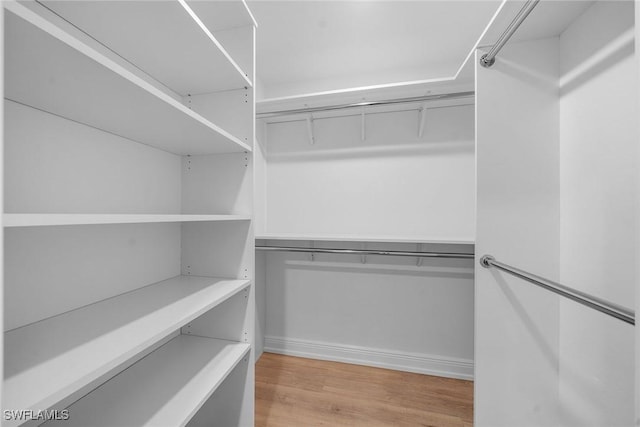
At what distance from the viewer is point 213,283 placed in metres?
1.05

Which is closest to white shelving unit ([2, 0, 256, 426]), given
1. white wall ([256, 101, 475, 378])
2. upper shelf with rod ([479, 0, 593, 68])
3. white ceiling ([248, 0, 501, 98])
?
white ceiling ([248, 0, 501, 98])

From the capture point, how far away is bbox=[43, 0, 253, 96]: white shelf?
0.67 m

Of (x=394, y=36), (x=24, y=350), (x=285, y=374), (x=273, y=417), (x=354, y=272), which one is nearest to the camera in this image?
(x=24, y=350)

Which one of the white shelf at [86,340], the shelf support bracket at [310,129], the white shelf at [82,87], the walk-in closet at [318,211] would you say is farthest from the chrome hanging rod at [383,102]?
the white shelf at [86,340]

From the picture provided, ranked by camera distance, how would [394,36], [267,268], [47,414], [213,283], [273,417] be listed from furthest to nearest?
[267,268], [394,36], [273,417], [213,283], [47,414]

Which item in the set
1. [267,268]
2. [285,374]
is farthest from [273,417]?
[267,268]

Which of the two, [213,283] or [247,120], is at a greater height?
[247,120]

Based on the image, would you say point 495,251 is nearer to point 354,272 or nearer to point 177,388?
point 354,272

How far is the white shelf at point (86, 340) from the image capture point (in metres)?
0.45

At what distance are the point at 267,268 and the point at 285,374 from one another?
73cm

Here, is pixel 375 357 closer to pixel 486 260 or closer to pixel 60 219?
pixel 486 260

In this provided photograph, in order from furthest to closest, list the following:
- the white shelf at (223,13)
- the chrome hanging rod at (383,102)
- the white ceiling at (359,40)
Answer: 1. the chrome hanging rod at (383,102)
2. the white ceiling at (359,40)
3. the white shelf at (223,13)

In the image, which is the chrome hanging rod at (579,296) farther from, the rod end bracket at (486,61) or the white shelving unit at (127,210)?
the white shelving unit at (127,210)

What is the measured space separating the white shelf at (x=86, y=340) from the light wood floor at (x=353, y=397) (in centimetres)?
92
